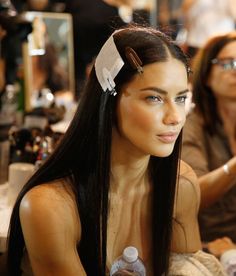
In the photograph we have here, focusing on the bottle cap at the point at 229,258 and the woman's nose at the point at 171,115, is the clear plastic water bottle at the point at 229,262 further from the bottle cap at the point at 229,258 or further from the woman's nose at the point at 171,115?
the woman's nose at the point at 171,115

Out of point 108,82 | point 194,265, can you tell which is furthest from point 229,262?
point 108,82

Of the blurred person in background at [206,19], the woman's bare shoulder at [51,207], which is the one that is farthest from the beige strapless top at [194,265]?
the blurred person in background at [206,19]

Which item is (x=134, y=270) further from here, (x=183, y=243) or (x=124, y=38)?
(x=124, y=38)

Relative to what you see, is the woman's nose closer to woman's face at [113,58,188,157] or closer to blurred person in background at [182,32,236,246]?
woman's face at [113,58,188,157]

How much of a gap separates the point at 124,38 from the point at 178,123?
0.74 feet

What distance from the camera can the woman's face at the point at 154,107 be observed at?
0.99 metres

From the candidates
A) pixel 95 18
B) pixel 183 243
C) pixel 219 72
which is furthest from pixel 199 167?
pixel 95 18

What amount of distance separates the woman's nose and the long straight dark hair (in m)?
0.11

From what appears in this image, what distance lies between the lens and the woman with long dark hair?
985 mm

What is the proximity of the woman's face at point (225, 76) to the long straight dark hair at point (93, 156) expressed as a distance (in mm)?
Answer: 716

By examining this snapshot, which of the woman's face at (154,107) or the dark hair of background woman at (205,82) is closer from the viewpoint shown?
the woman's face at (154,107)

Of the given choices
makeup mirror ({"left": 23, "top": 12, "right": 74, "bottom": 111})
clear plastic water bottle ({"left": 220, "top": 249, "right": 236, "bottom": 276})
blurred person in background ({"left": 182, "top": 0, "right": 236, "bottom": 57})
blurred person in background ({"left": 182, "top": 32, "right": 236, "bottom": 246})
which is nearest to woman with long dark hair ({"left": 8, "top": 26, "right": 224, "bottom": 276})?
clear plastic water bottle ({"left": 220, "top": 249, "right": 236, "bottom": 276})

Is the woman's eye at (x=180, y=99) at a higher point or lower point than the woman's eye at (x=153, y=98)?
lower

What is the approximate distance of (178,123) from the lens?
1.02 metres
